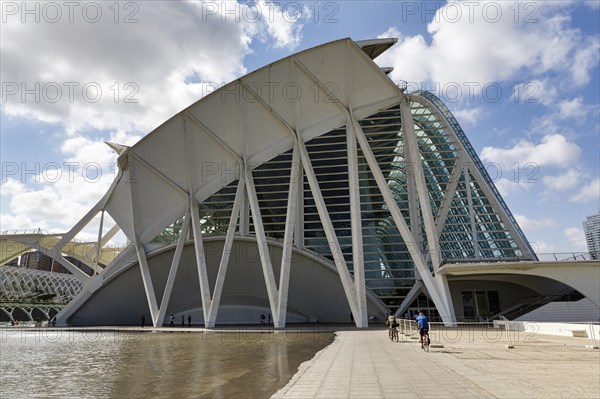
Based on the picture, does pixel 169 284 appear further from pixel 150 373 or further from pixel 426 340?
pixel 426 340

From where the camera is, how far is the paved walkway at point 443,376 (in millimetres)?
6379

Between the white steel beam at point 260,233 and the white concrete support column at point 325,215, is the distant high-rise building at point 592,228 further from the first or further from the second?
the white steel beam at point 260,233

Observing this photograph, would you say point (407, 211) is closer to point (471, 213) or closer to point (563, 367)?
point (471, 213)

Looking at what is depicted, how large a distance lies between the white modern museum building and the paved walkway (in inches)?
669

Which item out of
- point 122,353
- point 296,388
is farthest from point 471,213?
point 296,388

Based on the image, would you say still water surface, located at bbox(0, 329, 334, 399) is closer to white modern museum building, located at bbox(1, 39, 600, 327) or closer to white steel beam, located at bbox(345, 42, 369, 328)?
white steel beam, located at bbox(345, 42, 369, 328)

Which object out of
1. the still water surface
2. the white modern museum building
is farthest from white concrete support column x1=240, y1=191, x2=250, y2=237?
the still water surface

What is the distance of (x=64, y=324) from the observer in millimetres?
35719

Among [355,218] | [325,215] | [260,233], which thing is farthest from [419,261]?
[260,233]

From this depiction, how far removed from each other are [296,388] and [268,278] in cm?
2159

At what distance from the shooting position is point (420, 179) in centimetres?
3050

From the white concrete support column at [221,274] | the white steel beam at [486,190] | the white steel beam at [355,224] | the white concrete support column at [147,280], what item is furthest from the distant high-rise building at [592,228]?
the white concrete support column at [147,280]

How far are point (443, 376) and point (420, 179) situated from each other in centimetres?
2397

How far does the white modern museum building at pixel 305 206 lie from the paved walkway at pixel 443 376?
55.8 ft
